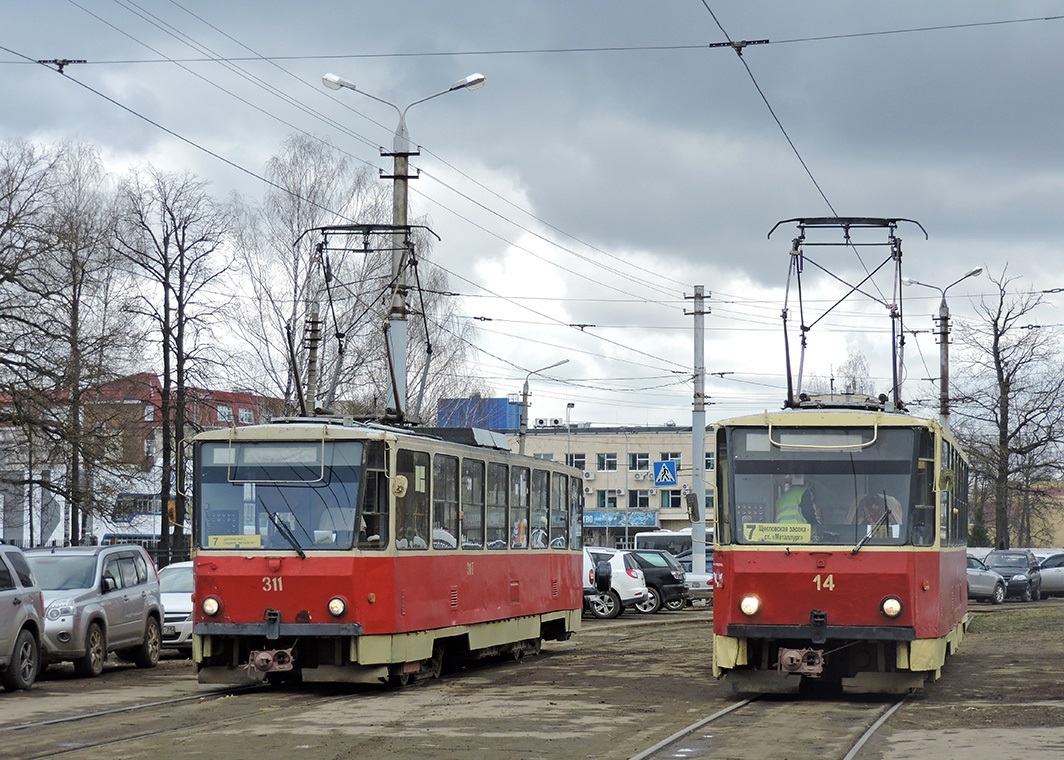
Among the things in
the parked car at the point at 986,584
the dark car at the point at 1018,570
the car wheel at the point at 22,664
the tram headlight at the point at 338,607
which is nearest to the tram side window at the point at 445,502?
the tram headlight at the point at 338,607

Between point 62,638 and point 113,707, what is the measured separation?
4.12 meters

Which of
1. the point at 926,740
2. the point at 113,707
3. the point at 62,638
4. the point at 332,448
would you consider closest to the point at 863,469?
the point at 926,740

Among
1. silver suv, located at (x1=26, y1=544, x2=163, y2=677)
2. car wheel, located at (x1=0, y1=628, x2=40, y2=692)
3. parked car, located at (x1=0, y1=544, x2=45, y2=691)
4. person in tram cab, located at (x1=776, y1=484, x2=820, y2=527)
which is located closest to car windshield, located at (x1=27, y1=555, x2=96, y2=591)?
silver suv, located at (x1=26, y1=544, x2=163, y2=677)

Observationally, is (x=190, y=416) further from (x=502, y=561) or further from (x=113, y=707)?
(x=113, y=707)

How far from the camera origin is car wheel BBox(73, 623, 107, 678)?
1848 centimetres

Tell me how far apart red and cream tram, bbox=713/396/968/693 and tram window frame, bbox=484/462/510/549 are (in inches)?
174

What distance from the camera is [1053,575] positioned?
49.5 m

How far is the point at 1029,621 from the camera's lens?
1249 inches

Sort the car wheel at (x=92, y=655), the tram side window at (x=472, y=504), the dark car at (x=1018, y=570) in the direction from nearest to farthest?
the tram side window at (x=472, y=504) → the car wheel at (x=92, y=655) → the dark car at (x=1018, y=570)

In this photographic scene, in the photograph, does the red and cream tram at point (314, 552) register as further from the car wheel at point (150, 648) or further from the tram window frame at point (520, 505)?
the car wheel at point (150, 648)

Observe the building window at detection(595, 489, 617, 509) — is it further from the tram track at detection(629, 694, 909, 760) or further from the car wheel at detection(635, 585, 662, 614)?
the tram track at detection(629, 694, 909, 760)

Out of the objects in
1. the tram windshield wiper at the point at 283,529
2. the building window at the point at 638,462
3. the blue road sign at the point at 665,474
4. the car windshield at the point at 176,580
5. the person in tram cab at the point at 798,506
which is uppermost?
the building window at the point at 638,462

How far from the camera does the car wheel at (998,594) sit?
44125 millimetres

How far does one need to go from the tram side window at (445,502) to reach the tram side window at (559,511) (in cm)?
454
